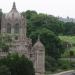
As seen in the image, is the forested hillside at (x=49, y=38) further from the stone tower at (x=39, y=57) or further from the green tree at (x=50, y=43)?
the stone tower at (x=39, y=57)

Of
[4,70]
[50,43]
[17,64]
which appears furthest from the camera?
[50,43]

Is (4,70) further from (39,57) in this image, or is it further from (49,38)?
(49,38)

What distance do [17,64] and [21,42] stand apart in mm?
9978

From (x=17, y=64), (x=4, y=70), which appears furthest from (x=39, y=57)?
(x=4, y=70)

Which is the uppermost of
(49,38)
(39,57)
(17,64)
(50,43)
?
(49,38)

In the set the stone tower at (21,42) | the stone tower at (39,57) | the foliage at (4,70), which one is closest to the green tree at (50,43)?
the stone tower at (21,42)

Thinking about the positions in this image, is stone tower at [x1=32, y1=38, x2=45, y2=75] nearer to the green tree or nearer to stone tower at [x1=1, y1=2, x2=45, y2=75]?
stone tower at [x1=1, y1=2, x2=45, y2=75]

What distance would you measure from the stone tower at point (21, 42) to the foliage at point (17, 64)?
16.4 ft

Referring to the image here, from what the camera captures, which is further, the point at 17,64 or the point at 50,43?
the point at 50,43

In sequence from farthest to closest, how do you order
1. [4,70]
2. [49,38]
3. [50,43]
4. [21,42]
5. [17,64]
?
[49,38], [50,43], [21,42], [17,64], [4,70]

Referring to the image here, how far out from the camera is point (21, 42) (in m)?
64.6

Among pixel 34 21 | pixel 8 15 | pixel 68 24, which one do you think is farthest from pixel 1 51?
pixel 68 24

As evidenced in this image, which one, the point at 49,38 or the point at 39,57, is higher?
the point at 49,38

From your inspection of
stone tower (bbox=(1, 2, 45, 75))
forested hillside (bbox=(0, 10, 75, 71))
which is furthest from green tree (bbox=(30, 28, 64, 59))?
stone tower (bbox=(1, 2, 45, 75))
